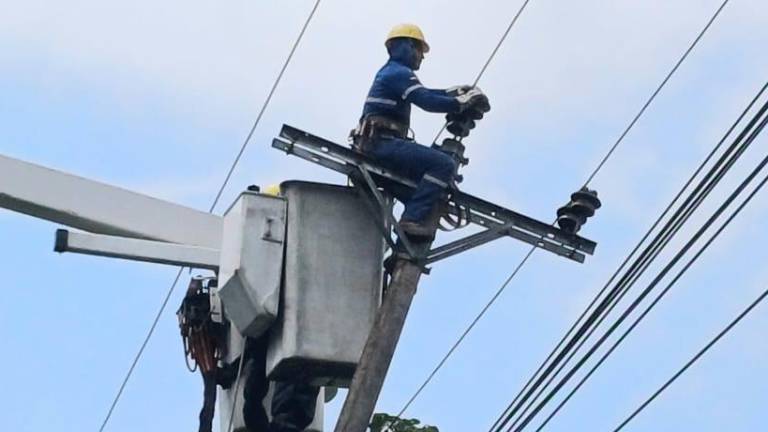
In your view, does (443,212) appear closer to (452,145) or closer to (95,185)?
(452,145)

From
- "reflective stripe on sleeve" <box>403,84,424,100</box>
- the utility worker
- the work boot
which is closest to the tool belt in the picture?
the utility worker

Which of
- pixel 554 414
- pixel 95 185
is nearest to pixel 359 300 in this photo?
pixel 554 414

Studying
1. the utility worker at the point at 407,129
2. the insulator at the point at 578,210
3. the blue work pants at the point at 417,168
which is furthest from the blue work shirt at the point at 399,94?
the insulator at the point at 578,210

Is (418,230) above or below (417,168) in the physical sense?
below

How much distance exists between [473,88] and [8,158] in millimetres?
2455

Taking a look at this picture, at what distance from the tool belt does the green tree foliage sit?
1.88 meters

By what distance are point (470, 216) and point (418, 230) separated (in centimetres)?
34

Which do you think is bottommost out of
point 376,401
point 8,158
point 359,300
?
point 376,401

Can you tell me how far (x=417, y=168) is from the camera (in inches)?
403

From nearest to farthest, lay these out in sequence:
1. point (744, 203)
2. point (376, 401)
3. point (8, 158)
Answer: point (744, 203) → point (376, 401) → point (8, 158)

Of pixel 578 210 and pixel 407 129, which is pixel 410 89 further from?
pixel 578 210

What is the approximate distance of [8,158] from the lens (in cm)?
1109

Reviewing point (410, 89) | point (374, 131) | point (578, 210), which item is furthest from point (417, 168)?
point (578, 210)

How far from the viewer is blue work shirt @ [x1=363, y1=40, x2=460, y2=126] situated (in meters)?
10.3
